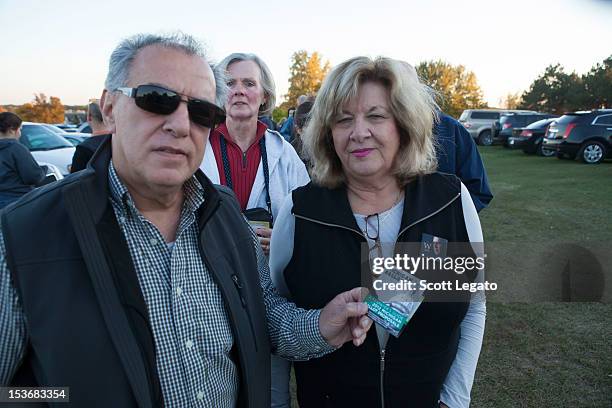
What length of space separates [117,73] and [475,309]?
1761mm

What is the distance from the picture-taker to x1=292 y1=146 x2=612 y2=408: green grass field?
3.22 m

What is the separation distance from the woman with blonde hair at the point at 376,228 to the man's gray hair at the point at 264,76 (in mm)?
1180

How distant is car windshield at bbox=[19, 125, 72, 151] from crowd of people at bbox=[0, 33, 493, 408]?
395 inches

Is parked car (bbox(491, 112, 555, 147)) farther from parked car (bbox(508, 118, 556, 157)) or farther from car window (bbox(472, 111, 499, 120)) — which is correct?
car window (bbox(472, 111, 499, 120))

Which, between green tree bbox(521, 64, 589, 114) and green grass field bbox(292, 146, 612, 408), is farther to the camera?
green tree bbox(521, 64, 589, 114)

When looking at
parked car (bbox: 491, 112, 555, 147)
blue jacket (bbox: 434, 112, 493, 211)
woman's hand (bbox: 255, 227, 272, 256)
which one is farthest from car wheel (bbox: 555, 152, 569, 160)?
woman's hand (bbox: 255, 227, 272, 256)

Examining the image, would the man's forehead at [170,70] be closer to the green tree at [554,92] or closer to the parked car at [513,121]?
the parked car at [513,121]

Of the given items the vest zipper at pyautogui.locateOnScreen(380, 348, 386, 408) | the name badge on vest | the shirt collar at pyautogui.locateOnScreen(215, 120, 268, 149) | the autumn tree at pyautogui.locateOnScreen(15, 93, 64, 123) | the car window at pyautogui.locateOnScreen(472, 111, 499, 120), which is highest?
the autumn tree at pyautogui.locateOnScreen(15, 93, 64, 123)

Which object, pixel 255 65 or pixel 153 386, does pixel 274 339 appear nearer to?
pixel 153 386

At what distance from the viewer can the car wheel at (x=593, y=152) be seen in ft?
49.1

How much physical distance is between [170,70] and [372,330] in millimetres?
1241

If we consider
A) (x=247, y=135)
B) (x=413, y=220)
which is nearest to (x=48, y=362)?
(x=413, y=220)

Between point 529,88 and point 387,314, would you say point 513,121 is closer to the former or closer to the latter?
point 387,314

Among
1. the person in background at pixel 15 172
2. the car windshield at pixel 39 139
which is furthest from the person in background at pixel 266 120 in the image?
the car windshield at pixel 39 139
